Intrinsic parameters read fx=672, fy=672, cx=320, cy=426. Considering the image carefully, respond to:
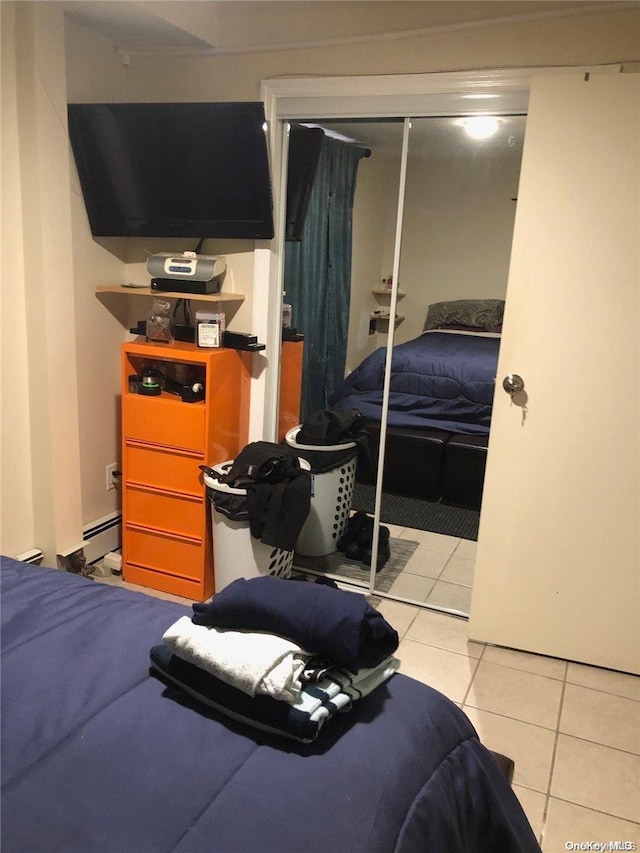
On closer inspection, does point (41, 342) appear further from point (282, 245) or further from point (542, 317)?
point (542, 317)

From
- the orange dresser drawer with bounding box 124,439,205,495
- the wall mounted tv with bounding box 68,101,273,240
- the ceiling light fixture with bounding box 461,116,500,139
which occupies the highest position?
the ceiling light fixture with bounding box 461,116,500,139

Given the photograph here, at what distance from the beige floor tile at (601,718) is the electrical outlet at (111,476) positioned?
204 centimetres

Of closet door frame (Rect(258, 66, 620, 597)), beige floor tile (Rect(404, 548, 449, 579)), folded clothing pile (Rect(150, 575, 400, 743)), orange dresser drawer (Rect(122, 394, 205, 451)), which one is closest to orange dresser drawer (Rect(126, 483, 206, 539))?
orange dresser drawer (Rect(122, 394, 205, 451))

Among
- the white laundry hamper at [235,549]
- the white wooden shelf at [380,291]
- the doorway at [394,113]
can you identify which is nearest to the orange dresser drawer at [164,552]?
the white laundry hamper at [235,549]

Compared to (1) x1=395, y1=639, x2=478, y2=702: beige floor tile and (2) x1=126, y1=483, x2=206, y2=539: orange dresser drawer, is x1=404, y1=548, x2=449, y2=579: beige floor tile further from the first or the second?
(2) x1=126, y1=483, x2=206, y2=539: orange dresser drawer

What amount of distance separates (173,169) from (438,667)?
2.11 m

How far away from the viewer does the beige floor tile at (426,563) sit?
307cm

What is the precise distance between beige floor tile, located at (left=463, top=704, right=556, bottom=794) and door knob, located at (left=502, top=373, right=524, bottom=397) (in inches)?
42.2

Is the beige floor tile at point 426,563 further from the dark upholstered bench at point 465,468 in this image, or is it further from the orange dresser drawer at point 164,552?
the orange dresser drawer at point 164,552

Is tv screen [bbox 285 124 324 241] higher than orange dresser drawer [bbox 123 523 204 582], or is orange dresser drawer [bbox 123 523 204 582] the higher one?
tv screen [bbox 285 124 324 241]

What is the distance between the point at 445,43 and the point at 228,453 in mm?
1719

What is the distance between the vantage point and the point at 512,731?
2109 mm

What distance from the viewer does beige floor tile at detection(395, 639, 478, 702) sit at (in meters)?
2.30

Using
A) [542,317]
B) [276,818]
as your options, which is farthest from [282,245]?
[276,818]
